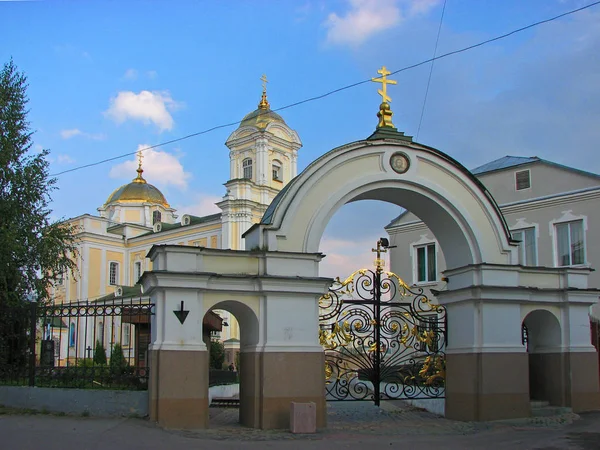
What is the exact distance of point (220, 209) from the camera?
5478 cm

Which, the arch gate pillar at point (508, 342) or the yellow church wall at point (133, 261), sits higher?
the yellow church wall at point (133, 261)

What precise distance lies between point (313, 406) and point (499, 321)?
4.65m

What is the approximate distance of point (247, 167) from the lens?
56250 millimetres

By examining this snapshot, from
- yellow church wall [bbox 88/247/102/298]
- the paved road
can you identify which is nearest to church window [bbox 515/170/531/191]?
the paved road

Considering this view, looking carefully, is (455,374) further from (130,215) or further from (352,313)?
(130,215)

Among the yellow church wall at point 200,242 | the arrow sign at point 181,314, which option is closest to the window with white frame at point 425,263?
the arrow sign at point 181,314

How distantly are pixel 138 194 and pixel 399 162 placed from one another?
56.4 meters

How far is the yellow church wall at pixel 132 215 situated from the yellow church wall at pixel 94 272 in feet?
21.3

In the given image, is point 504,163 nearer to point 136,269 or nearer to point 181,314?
point 181,314

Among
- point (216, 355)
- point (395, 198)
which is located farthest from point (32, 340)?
point (216, 355)

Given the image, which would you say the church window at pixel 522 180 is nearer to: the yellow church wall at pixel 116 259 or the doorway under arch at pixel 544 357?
the doorway under arch at pixel 544 357

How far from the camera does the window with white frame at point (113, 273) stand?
62562mm

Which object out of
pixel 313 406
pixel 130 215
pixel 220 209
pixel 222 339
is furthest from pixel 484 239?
pixel 130 215

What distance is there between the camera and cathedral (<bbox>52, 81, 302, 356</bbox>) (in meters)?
53.3
